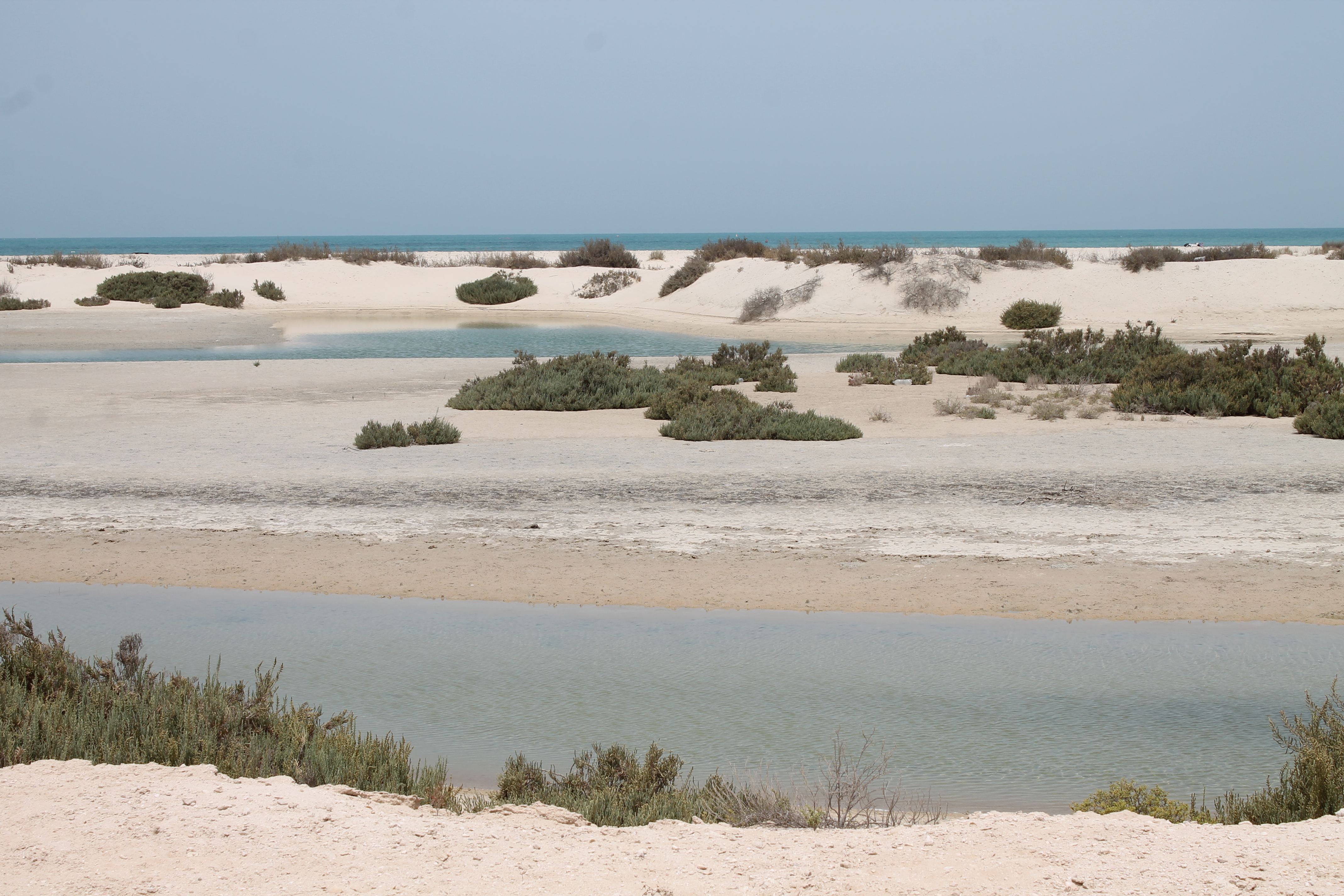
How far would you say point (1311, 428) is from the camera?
1477 centimetres

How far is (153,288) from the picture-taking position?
47062mm

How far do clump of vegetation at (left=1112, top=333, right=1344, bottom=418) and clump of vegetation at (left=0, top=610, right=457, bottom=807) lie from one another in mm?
14753

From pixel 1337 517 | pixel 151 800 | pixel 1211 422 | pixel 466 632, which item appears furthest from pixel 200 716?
pixel 1211 422

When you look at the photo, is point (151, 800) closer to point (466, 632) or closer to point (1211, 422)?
point (466, 632)

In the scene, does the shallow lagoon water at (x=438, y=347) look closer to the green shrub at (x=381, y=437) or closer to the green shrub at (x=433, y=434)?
the green shrub at (x=433, y=434)

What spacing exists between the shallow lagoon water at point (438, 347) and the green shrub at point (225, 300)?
35.5 feet

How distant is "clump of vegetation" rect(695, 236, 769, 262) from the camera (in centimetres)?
4956

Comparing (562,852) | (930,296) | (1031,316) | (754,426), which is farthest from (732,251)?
(562,852)

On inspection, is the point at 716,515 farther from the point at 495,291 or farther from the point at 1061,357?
the point at 495,291

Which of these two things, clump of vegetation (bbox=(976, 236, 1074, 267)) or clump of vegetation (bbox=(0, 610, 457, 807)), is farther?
clump of vegetation (bbox=(976, 236, 1074, 267))

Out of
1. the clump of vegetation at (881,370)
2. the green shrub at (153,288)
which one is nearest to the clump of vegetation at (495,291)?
the green shrub at (153,288)

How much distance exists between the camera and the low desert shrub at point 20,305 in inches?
1684

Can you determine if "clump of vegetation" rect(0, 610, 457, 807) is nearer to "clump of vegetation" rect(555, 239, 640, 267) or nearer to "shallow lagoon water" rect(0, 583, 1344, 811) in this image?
"shallow lagoon water" rect(0, 583, 1344, 811)

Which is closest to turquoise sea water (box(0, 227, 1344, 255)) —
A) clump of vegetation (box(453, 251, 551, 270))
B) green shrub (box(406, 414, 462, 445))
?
clump of vegetation (box(453, 251, 551, 270))
